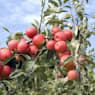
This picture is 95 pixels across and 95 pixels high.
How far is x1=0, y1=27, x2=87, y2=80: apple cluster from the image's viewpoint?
3.24ft

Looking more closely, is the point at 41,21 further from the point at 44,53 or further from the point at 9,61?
the point at 9,61

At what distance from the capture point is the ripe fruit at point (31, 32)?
110cm

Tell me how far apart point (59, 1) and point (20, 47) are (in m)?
0.45

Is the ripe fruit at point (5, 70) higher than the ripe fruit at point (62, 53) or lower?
lower


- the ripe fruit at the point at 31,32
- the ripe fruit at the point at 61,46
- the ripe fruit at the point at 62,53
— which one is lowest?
the ripe fruit at the point at 62,53

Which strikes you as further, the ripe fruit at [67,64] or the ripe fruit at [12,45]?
the ripe fruit at [12,45]

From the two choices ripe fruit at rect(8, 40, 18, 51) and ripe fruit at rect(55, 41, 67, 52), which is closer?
ripe fruit at rect(55, 41, 67, 52)

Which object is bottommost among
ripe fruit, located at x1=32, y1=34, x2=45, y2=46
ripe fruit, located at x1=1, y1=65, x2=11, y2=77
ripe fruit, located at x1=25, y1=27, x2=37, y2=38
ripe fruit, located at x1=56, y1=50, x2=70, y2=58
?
ripe fruit, located at x1=1, y1=65, x2=11, y2=77

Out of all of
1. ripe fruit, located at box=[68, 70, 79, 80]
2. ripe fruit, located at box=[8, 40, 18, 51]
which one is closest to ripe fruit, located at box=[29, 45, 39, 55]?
ripe fruit, located at box=[8, 40, 18, 51]

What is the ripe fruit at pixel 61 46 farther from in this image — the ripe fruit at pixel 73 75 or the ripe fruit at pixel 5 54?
the ripe fruit at pixel 5 54

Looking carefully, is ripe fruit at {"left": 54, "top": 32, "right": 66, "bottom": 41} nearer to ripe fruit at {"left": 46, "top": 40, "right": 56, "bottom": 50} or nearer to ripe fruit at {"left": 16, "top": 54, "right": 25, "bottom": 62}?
ripe fruit at {"left": 46, "top": 40, "right": 56, "bottom": 50}

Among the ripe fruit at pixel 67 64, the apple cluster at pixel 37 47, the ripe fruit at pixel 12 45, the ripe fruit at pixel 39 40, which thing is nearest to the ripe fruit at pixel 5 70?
the apple cluster at pixel 37 47

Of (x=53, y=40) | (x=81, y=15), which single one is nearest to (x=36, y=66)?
(x=53, y=40)

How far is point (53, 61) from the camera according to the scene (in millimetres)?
979
